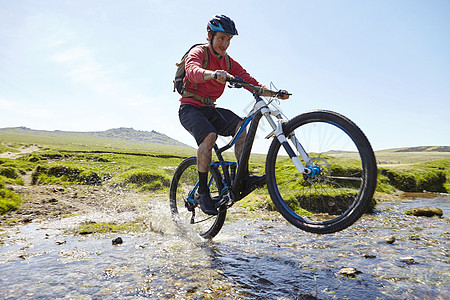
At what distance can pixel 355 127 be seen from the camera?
3361 millimetres

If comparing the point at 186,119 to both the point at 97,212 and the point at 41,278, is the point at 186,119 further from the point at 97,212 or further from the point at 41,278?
the point at 97,212

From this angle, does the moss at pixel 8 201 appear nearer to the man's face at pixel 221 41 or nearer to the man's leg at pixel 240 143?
the man's leg at pixel 240 143

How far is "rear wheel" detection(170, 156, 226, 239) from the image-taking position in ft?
19.0

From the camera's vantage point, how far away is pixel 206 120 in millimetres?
5301

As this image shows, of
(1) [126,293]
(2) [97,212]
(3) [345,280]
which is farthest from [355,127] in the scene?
(2) [97,212]

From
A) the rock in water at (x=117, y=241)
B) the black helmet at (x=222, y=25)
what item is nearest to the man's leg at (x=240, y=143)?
the black helmet at (x=222, y=25)

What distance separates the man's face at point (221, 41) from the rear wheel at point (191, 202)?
2.39m

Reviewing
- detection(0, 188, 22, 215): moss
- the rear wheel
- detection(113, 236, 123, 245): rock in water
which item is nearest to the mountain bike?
the rear wheel

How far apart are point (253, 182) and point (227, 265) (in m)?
1.41

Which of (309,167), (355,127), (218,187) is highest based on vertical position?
(355,127)

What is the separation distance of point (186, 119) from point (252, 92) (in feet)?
4.73

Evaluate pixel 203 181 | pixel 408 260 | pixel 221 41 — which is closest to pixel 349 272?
pixel 408 260

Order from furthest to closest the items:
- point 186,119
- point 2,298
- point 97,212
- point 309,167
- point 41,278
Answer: point 97,212, point 186,119, point 309,167, point 41,278, point 2,298

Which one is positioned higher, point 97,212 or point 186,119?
point 186,119
